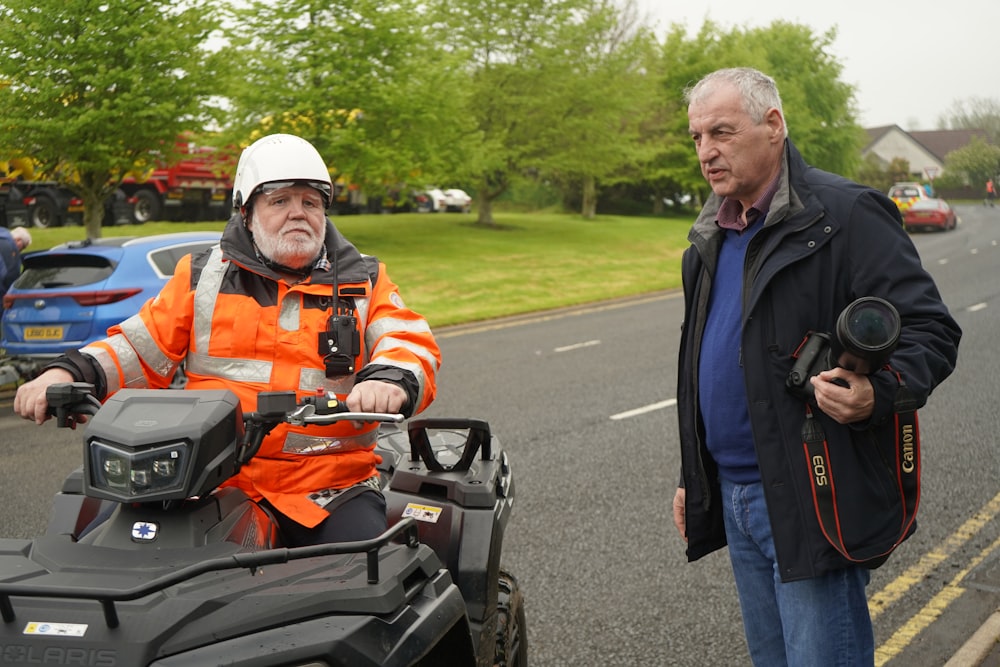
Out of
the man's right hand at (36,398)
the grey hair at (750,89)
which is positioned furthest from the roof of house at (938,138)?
the man's right hand at (36,398)

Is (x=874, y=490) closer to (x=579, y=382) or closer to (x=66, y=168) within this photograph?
(x=579, y=382)

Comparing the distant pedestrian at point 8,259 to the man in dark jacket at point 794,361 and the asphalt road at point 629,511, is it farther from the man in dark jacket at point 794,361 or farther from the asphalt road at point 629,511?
the man in dark jacket at point 794,361

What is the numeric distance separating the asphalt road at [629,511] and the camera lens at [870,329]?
95.1 inches

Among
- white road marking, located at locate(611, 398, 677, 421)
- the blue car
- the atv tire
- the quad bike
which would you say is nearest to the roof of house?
white road marking, located at locate(611, 398, 677, 421)

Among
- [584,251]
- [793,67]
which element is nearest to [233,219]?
[584,251]

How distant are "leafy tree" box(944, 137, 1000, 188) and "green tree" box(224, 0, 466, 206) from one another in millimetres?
77517

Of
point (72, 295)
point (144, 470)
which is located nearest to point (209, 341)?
point (144, 470)

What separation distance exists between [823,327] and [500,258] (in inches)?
1026

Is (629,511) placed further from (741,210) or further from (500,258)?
(500,258)

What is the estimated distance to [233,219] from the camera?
10.6ft

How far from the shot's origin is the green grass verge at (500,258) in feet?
68.5

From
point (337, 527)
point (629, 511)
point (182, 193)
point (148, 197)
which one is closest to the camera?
point (337, 527)

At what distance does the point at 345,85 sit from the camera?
27.1 m

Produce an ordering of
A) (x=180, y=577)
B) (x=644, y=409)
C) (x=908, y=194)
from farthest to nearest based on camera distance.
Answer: (x=908, y=194)
(x=644, y=409)
(x=180, y=577)
